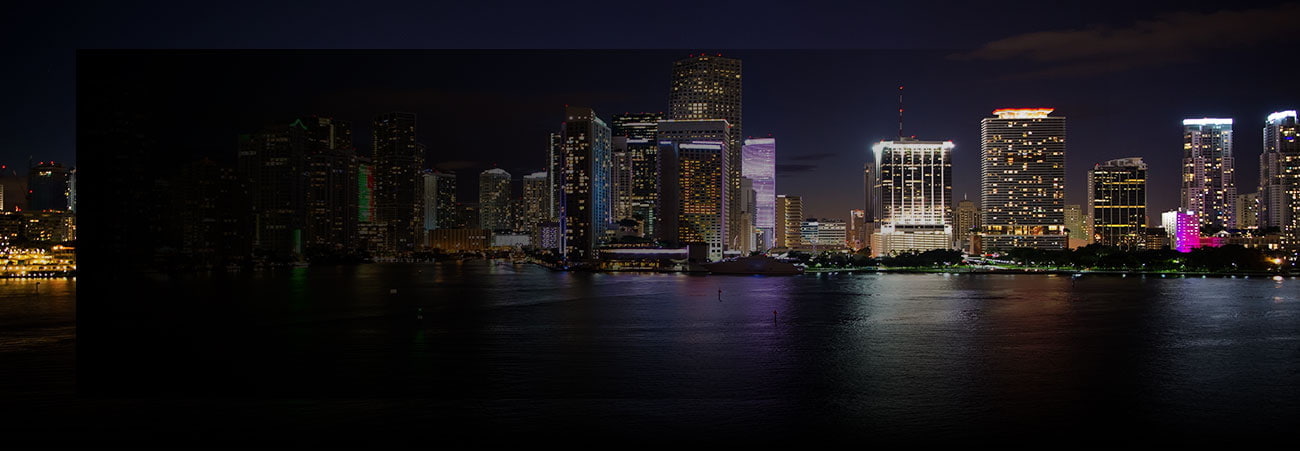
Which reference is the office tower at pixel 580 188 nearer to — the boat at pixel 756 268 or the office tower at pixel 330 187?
the boat at pixel 756 268

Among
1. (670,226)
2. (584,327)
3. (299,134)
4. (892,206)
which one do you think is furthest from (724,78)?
(584,327)

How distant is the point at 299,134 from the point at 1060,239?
205 feet

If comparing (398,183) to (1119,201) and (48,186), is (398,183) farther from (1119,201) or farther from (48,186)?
(1119,201)

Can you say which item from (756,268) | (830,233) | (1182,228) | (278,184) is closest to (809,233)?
(830,233)

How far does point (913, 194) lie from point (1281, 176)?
5535 centimetres

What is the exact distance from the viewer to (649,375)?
9695 millimetres

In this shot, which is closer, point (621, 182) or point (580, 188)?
point (580, 188)

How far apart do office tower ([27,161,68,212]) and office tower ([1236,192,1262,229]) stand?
4479 centimetres

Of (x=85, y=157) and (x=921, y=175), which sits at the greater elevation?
(x=921, y=175)

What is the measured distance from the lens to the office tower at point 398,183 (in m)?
21.7

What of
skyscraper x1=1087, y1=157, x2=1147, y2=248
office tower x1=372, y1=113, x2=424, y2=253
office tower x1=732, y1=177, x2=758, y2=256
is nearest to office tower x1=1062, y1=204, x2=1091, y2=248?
skyscraper x1=1087, y1=157, x2=1147, y2=248

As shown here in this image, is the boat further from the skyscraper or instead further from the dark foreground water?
the skyscraper

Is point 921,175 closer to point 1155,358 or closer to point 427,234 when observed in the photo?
point 427,234

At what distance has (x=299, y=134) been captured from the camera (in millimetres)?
23594
